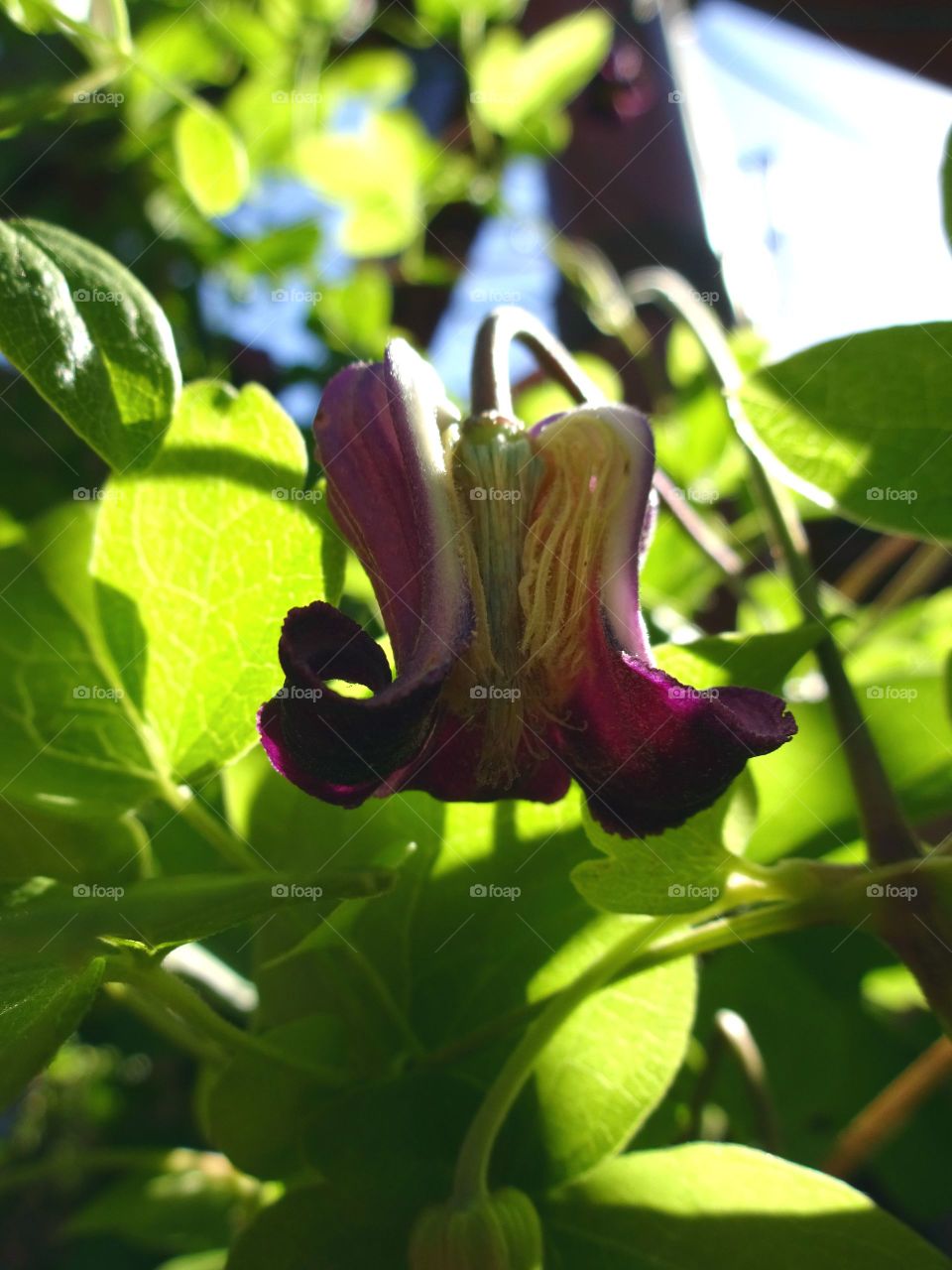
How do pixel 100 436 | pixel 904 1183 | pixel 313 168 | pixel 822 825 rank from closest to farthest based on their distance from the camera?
pixel 100 436, pixel 822 825, pixel 904 1183, pixel 313 168

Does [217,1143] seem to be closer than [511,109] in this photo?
Yes

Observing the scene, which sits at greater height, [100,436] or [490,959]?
[100,436]

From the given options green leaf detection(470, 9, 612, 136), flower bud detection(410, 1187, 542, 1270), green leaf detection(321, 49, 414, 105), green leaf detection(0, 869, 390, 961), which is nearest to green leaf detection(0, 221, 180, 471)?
green leaf detection(0, 869, 390, 961)

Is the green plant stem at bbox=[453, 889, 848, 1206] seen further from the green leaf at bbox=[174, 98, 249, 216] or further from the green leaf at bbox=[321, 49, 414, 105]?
the green leaf at bbox=[321, 49, 414, 105]

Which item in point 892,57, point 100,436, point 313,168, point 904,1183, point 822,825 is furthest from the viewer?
point 892,57

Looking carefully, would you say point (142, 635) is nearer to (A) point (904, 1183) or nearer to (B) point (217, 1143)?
(B) point (217, 1143)

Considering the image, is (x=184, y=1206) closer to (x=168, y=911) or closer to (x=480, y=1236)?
(x=480, y=1236)

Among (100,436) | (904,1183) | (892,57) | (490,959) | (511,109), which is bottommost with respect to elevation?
(904,1183)

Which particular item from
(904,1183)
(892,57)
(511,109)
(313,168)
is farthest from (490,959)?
(892,57)
